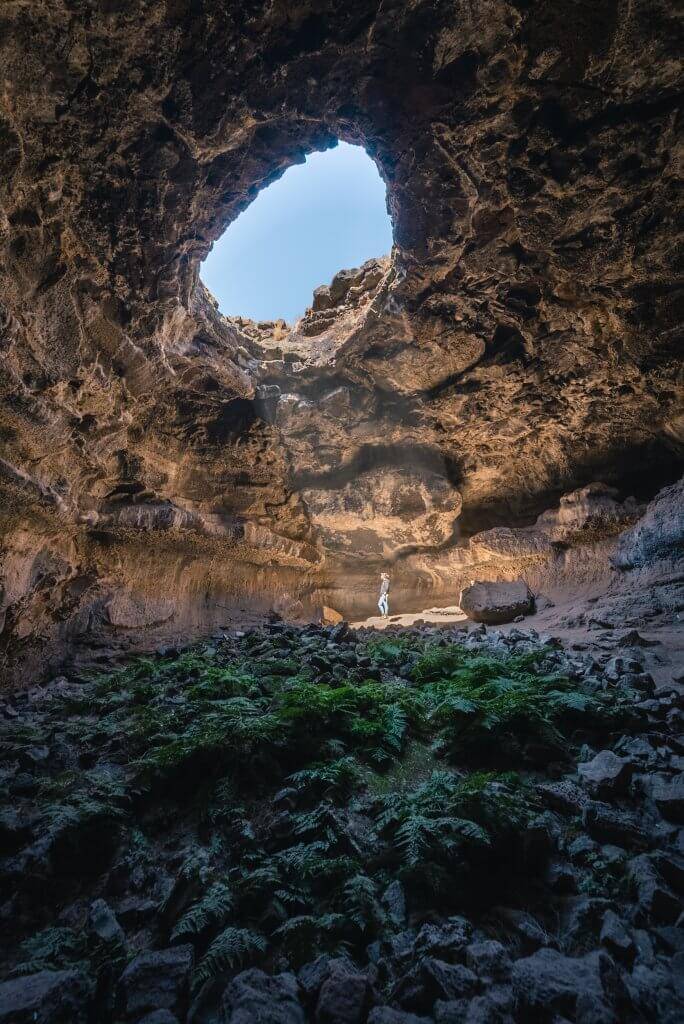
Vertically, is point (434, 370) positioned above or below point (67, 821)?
above

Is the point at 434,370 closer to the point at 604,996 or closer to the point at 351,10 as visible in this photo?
the point at 351,10

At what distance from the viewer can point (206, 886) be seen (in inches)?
112

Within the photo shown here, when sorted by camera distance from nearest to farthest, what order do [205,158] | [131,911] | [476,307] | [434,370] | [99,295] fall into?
[131,911]
[205,158]
[99,295]
[476,307]
[434,370]

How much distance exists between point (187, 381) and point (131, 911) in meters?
8.21

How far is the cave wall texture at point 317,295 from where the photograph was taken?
4688 mm

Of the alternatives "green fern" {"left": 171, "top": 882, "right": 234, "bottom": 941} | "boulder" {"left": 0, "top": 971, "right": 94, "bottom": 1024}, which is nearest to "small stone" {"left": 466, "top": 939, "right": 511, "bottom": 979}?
"green fern" {"left": 171, "top": 882, "right": 234, "bottom": 941}

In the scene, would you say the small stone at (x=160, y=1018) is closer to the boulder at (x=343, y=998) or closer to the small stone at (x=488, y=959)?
the boulder at (x=343, y=998)

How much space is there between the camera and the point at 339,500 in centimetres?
1253

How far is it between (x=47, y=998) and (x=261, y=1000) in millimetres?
1045

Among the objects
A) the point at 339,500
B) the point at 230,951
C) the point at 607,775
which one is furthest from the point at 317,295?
the point at 230,951

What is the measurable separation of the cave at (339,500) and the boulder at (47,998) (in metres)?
0.01

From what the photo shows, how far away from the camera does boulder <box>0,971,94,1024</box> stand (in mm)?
1989

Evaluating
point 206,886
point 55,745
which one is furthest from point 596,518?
A: point 55,745

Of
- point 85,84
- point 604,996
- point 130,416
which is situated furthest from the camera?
point 130,416
